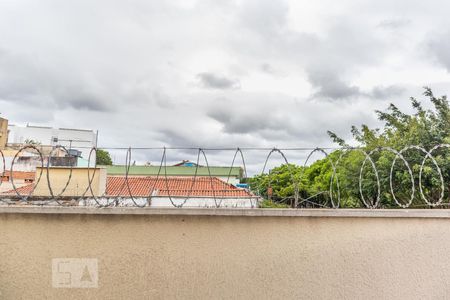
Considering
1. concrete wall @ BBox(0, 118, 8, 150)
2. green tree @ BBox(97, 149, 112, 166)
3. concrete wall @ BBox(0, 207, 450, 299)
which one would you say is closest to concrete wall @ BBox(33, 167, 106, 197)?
green tree @ BBox(97, 149, 112, 166)

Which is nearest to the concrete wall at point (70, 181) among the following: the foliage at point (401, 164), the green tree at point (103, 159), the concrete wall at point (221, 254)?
the green tree at point (103, 159)

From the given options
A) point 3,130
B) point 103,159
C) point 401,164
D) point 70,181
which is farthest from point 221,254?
point 3,130

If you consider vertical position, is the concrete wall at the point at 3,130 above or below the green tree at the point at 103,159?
above

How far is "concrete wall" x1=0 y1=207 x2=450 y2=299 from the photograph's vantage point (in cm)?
327

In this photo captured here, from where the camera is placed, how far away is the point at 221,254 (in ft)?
10.9

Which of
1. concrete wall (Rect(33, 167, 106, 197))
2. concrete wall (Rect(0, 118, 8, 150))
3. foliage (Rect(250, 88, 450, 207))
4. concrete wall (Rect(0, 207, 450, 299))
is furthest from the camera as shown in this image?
concrete wall (Rect(0, 118, 8, 150))

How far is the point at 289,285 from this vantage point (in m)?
3.32

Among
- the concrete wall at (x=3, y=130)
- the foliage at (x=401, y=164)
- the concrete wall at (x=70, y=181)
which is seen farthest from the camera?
the concrete wall at (x=3, y=130)

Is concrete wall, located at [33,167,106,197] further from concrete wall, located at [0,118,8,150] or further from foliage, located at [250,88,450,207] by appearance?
concrete wall, located at [0,118,8,150]

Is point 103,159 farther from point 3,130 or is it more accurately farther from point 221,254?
point 3,130

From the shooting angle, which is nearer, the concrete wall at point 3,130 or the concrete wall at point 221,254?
the concrete wall at point 221,254

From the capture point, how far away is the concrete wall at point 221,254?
3266 millimetres

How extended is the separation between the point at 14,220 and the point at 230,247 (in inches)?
89.2

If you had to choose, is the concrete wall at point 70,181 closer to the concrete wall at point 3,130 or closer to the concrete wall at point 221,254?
the concrete wall at point 221,254
